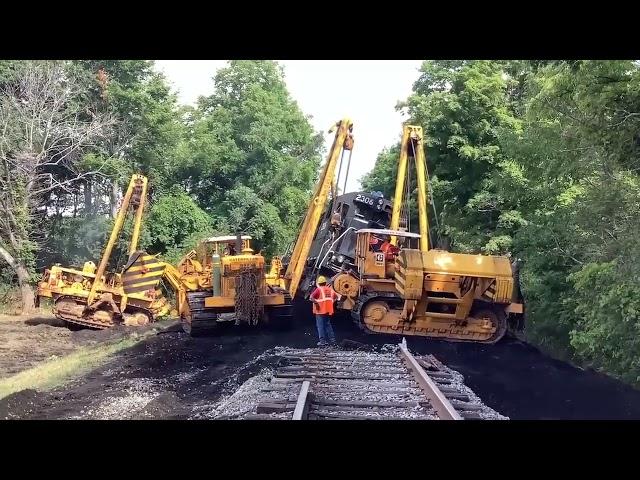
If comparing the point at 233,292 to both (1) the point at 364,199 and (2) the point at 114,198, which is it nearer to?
(2) the point at 114,198

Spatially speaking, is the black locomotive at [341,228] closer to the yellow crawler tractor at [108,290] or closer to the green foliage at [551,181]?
the green foliage at [551,181]

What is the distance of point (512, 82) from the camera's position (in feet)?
40.8

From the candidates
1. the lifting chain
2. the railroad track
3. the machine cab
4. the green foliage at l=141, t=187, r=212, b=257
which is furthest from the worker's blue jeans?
the green foliage at l=141, t=187, r=212, b=257

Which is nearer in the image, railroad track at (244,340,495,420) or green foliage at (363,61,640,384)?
railroad track at (244,340,495,420)

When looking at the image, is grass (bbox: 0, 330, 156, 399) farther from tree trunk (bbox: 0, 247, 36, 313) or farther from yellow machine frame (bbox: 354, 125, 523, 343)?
yellow machine frame (bbox: 354, 125, 523, 343)

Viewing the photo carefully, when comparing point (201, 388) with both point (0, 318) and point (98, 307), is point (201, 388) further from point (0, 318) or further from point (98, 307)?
point (98, 307)

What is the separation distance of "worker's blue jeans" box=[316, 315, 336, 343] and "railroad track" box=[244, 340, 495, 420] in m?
1.01

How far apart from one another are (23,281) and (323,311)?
4.94m

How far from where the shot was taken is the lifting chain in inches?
401

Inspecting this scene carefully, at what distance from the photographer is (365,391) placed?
6.19 meters

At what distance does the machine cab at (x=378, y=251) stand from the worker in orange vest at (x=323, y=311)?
105 centimetres

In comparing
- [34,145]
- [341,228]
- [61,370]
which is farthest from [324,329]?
[34,145]
